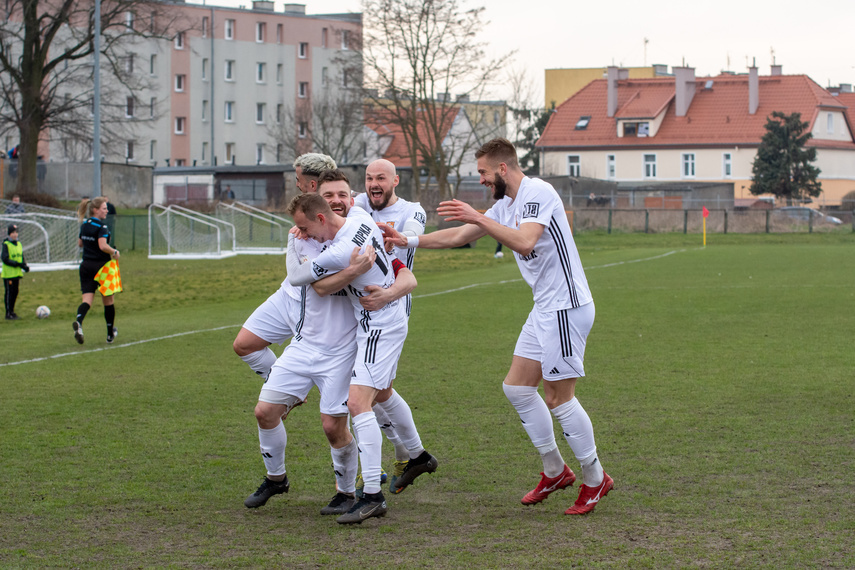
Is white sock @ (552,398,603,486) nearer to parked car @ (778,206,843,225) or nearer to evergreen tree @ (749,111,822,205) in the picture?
parked car @ (778,206,843,225)

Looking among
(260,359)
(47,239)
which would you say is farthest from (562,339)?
(47,239)

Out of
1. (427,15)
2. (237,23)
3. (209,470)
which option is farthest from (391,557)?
(237,23)

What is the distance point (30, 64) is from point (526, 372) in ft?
140

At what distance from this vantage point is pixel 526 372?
5684 mm

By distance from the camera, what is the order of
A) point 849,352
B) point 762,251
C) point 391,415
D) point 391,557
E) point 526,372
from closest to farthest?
1. point 391,557
2. point 526,372
3. point 391,415
4. point 849,352
5. point 762,251

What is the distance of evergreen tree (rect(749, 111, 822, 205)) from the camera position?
61.3 meters

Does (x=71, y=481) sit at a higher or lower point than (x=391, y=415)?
lower

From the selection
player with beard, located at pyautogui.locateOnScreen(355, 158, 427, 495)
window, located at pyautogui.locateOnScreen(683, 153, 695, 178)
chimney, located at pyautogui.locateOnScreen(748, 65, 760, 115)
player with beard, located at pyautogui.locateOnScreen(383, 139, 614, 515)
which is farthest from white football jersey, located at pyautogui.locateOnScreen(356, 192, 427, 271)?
chimney, located at pyautogui.locateOnScreen(748, 65, 760, 115)

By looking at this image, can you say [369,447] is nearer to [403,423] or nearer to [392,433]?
[403,423]

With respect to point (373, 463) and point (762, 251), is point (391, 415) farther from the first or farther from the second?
point (762, 251)

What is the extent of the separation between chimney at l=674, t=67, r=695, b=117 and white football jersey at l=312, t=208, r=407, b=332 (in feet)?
229

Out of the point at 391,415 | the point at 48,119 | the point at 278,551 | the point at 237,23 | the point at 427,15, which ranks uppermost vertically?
the point at 237,23

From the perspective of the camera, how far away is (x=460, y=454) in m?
6.87

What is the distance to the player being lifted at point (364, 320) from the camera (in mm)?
5293
